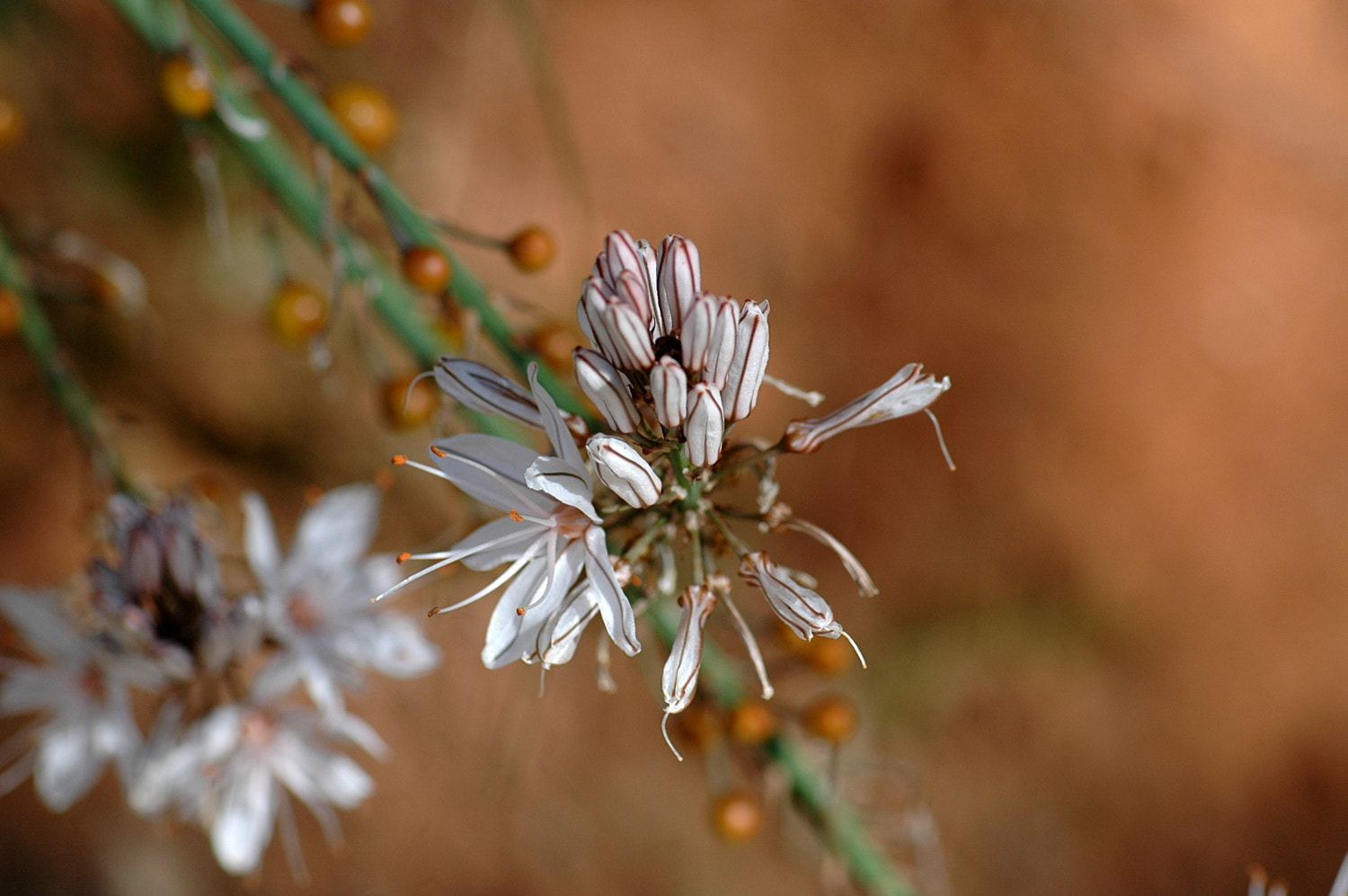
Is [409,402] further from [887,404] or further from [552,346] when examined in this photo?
[887,404]

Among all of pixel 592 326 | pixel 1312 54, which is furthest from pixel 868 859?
pixel 1312 54

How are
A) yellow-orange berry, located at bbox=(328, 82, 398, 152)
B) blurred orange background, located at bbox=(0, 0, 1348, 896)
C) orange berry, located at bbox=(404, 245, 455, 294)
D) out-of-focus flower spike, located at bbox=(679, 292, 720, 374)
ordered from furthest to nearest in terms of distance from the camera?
blurred orange background, located at bbox=(0, 0, 1348, 896), yellow-orange berry, located at bbox=(328, 82, 398, 152), orange berry, located at bbox=(404, 245, 455, 294), out-of-focus flower spike, located at bbox=(679, 292, 720, 374)

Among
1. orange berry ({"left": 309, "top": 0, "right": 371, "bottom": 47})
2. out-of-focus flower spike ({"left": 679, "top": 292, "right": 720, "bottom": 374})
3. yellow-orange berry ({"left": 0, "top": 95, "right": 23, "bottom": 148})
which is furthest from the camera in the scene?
yellow-orange berry ({"left": 0, "top": 95, "right": 23, "bottom": 148})

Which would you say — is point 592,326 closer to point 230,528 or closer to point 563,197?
point 563,197

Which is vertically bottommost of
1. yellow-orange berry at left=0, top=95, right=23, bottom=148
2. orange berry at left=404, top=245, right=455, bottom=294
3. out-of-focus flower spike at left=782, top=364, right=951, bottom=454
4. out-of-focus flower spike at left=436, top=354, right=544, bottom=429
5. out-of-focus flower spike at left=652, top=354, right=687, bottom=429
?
out-of-focus flower spike at left=782, top=364, right=951, bottom=454

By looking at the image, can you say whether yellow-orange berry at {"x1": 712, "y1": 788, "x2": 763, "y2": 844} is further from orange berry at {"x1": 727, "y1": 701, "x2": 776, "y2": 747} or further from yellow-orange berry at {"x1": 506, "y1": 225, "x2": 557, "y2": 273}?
yellow-orange berry at {"x1": 506, "y1": 225, "x2": 557, "y2": 273}

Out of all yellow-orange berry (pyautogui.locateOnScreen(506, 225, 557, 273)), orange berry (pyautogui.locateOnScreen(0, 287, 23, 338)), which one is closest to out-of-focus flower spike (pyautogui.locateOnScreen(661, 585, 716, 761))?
yellow-orange berry (pyautogui.locateOnScreen(506, 225, 557, 273))

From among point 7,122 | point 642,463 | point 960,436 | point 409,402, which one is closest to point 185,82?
point 409,402

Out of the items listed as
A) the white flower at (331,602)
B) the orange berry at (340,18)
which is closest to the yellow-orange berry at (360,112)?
the orange berry at (340,18)
